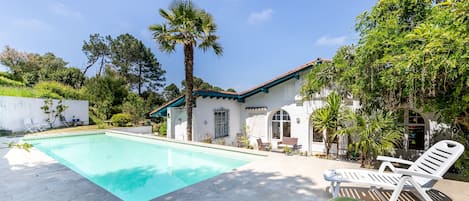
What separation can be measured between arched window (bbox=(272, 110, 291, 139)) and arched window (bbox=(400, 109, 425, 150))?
6.34m

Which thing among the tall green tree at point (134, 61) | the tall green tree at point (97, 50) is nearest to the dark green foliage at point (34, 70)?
the tall green tree at point (97, 50)

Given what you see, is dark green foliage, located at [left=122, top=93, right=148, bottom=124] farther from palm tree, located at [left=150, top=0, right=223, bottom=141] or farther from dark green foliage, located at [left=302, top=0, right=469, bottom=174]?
dark green foliage, located at [left=302, top=0, right=469, bottom=174]

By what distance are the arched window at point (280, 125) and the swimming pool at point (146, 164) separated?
614 cm

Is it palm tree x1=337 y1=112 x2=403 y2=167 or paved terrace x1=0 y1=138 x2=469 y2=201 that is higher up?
palm tree x1=337 y1=112 x2=403 y2=167

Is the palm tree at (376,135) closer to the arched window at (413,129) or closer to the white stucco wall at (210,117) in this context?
the arched window at (413,129)

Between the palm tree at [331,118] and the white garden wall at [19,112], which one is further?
the white garden wall at [19,112]

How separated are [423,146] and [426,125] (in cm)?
108

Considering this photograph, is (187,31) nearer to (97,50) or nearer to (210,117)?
(210,117)

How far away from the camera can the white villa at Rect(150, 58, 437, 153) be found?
1391cm

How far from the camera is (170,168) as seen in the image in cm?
900

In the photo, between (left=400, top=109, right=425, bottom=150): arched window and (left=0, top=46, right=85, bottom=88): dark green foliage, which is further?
(left=0, top=46, right=85, bottom=88): dark green foliage

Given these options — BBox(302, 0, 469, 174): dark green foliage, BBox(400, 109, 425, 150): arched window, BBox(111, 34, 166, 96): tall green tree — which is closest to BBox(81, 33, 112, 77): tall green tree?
BBox(111, 34, 166, 96): tall green tree

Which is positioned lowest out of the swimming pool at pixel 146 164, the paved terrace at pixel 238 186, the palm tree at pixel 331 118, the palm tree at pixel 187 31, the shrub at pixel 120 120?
the swimming pool at pixel 146 164

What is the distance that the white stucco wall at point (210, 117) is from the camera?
585 inches
